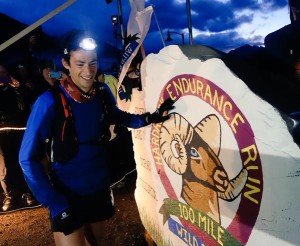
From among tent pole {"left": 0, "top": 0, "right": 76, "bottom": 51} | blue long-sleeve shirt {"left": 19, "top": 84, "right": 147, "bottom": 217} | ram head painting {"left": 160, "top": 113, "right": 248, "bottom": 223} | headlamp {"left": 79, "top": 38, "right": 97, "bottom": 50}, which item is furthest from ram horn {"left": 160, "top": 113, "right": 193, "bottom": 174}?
tent pole {"left": 0, "top": 0, "right": 76, "bottom": 51}

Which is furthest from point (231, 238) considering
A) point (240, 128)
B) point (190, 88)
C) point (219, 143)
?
point (190, 88)

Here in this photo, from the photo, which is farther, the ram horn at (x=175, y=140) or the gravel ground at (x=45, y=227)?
the gravel ground at (x=45, y=227)

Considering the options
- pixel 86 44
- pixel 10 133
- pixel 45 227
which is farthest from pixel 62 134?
pixel 10 133

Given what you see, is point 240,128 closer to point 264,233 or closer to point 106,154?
point 264,233

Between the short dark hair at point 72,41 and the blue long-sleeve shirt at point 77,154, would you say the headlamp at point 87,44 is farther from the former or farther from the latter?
the blue long-sleeve shirt at point 77,154

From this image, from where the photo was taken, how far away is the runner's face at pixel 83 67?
2332mm

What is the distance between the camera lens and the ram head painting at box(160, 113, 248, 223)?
1.88 meters

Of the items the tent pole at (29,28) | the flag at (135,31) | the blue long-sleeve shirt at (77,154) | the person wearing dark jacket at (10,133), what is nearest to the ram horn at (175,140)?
the blue long-sleeve shirt at (77,154)

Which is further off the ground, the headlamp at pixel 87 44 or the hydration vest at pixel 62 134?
the headlamp at pixel 87 44

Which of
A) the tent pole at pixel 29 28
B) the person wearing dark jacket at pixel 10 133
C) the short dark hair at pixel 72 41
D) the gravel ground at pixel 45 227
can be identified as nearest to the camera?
the short dark hair at pixel 72 41

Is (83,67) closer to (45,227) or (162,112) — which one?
(162,112)

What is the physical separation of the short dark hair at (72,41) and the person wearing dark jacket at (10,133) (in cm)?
332

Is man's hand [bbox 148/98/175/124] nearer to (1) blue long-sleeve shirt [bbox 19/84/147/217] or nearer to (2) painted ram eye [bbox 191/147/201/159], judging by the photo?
(1) blue long-sleeve shirt [bbox 19/84/147/217]

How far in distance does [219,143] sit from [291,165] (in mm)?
514
